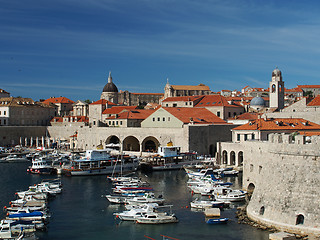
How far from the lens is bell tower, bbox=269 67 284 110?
65.1 m

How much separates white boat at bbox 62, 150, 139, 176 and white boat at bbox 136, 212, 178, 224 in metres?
18.0

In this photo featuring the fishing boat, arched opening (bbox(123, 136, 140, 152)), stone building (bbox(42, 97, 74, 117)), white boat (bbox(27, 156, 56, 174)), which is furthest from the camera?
stone building (bbox(42, 97, 74, 117))

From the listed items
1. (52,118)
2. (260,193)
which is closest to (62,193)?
(260,193)

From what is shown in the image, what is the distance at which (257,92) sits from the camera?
122m

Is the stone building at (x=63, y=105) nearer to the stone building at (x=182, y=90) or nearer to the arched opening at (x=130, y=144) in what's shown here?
the stone building at (x=182, y=90)

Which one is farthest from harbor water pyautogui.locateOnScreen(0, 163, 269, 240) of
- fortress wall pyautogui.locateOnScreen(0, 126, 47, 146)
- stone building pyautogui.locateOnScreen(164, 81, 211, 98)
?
stone building pyautogui.locateOnScreen(164, 81, 211, 98)

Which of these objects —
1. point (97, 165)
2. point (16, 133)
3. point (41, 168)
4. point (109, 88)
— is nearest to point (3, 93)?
point (109, 88)

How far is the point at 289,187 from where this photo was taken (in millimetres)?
20047

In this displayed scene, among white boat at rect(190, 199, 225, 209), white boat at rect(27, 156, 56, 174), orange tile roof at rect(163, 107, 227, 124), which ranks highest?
orange tile roof at rect(163, 107, 227, 124)

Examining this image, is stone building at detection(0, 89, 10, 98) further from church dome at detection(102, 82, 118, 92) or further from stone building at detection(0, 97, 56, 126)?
church dome at detection(102, 82, 118, 92)

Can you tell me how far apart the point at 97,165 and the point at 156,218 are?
826 inches

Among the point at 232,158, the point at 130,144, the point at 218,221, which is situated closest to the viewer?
the point at 218,221

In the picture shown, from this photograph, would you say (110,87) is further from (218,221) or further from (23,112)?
(218,221)

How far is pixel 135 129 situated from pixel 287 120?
69.0 ft
